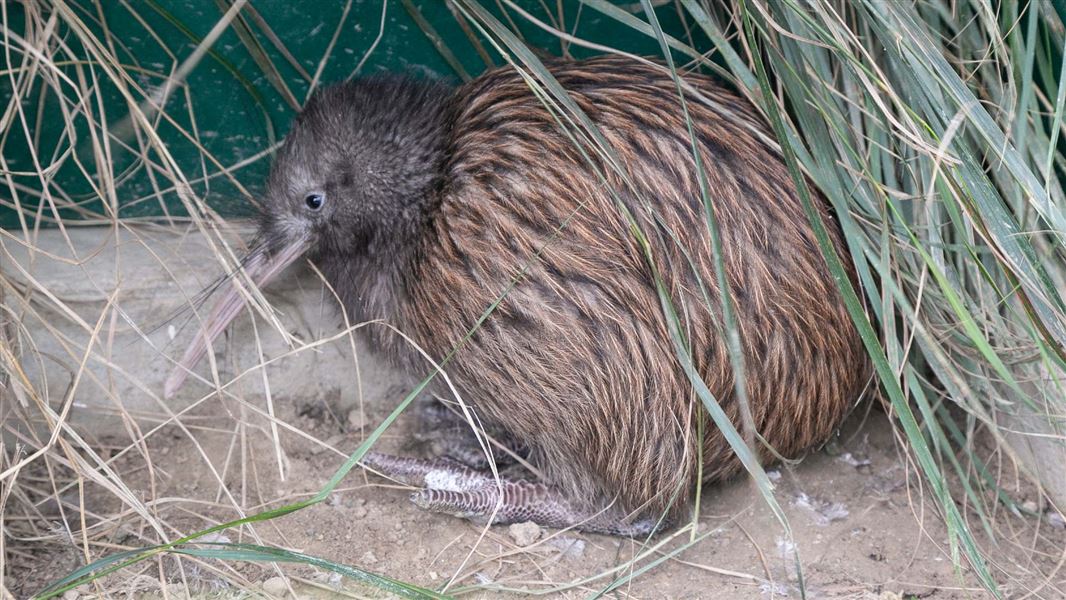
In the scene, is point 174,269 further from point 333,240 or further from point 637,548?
point 637,548

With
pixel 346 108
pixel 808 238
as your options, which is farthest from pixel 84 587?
pixel 808 238

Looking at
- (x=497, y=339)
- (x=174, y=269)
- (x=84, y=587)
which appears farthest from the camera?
(x=174, y=269)

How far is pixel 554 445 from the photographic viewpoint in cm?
253

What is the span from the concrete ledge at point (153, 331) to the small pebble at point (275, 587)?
1.87 ft

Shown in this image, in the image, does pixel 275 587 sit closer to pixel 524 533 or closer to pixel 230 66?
pixel 524 533

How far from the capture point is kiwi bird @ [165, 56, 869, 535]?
2.36m

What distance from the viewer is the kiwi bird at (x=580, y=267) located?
236 cm

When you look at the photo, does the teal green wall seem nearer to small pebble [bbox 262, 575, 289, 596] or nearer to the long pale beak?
the long pale beak

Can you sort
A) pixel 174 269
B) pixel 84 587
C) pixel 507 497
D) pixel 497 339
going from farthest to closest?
pixel 174 269
pixel 507 497
pixel 497 339
pixel 84 587

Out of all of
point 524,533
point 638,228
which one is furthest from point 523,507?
point 638,228

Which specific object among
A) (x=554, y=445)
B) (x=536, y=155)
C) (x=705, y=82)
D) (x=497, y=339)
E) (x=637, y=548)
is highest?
(x=705, y=82)

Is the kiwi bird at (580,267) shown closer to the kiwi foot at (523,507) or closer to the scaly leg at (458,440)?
the kiwi foot at (523,507)

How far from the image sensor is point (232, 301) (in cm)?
272

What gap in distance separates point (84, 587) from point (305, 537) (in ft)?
1.53
